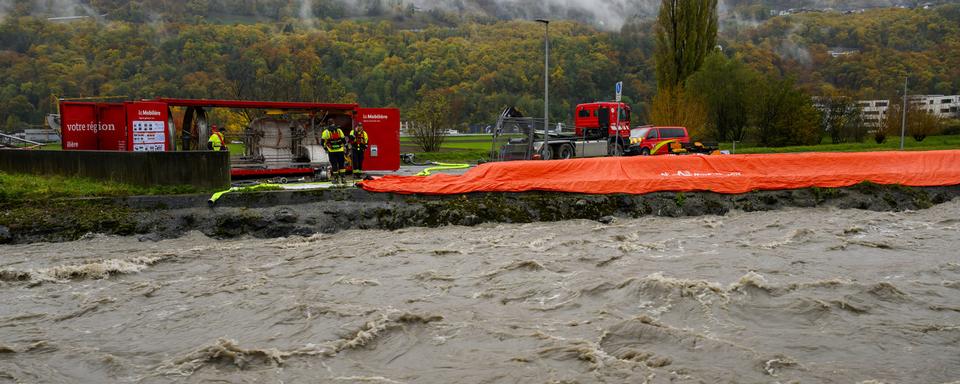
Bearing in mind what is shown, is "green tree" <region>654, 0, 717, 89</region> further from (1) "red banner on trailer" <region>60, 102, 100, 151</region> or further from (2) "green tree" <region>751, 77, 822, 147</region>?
(1) "red banner on trailer" <region>60, 102, 100, 151</region>

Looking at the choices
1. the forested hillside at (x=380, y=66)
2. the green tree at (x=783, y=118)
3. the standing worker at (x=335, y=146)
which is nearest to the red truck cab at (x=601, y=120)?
the standing worker at (x=335, y=146)

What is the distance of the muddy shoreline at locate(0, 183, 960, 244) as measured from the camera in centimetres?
1361

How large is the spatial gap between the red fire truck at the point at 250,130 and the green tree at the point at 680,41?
32.7 m

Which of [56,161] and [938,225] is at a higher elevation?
[56,161]

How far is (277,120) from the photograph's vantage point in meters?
22.6

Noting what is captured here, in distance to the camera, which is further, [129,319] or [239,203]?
[239,203]

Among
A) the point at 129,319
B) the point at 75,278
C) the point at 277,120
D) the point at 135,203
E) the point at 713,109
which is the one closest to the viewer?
the point at 129,319

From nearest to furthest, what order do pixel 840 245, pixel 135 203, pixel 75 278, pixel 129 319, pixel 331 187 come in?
pixel 129 319, pixel 75 278, pixel 840 245, pixel 135 203, pixel 331 187

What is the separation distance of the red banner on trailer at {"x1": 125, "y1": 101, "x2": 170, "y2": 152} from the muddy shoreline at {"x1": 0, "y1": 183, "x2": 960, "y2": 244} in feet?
21.0

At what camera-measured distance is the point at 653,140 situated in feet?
→ 101

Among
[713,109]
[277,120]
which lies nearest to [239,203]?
[277,120]

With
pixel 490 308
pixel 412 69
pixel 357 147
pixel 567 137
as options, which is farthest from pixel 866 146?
pixel 412 69

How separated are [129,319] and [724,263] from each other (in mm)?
8082

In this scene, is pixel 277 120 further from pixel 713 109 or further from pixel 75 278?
pixel 713 109
